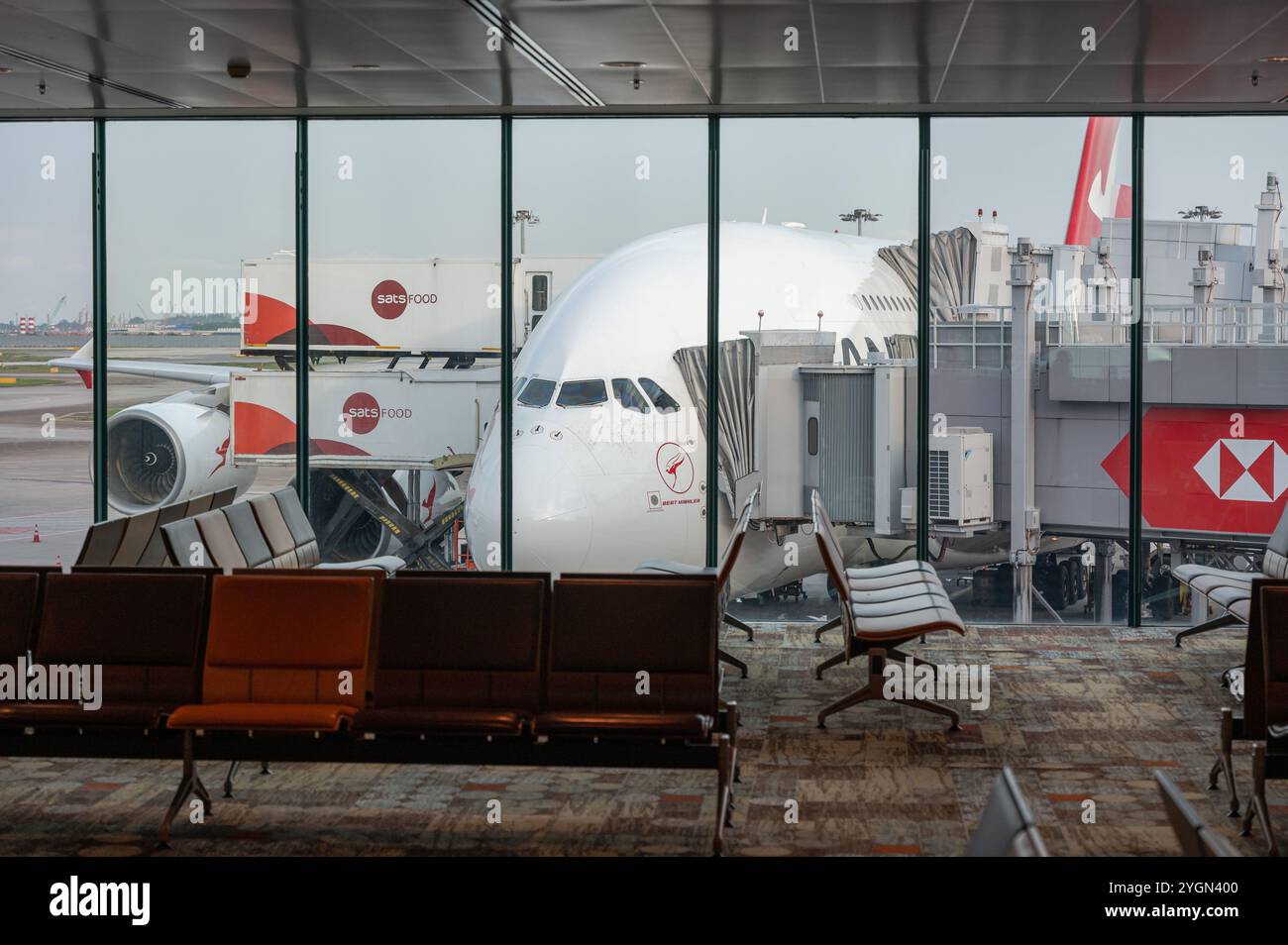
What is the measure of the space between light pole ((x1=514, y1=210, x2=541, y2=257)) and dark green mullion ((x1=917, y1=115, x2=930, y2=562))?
8.17 feet

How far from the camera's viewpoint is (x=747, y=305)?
9.28 metres

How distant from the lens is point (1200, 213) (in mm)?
8531

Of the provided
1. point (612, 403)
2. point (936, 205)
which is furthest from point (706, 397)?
point (936, 205)

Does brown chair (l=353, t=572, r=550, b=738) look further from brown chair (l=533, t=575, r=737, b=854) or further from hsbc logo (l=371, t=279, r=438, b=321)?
hsbc logo (l=371, t=279, r=438, b=321)

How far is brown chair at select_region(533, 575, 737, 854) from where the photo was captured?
4.48 m

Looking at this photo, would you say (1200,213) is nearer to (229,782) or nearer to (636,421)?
(636,421)

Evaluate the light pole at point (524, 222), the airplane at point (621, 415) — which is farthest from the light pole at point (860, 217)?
the light pole at point (524, 222)

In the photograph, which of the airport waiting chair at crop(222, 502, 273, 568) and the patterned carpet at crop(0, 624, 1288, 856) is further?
the airport waiting chair at crop(222, 502, 273, 568)

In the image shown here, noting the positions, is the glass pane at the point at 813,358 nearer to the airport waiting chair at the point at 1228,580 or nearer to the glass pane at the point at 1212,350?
the glass pane at the point at 1212,350

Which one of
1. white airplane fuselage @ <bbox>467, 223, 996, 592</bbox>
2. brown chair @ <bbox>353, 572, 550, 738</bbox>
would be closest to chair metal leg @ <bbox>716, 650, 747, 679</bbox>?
white airplane fuselage @ <bbox>467, 223, 996, 592</bbox>

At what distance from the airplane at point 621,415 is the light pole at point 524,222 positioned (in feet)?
1.58
